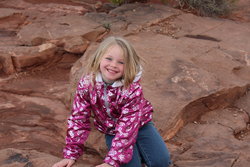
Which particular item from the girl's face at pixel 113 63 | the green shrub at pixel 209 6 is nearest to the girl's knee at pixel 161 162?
the girl's face at pixel 113 63

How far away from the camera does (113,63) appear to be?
2.47 metres

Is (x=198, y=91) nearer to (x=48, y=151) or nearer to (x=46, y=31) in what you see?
(x=48, y=151)

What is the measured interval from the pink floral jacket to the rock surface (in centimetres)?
21

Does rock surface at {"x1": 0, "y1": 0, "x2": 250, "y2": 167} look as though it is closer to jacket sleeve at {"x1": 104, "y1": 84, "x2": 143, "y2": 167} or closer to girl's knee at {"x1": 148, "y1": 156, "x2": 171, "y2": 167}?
girl's knee at {"x1": 148, "y1": 156, "x2": 171, "y2": 167}

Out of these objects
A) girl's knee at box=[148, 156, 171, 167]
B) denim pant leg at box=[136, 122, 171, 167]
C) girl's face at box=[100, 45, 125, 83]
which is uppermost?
girl's face at box=[100, 45, 125, 83]

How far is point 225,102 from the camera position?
3.64 metres

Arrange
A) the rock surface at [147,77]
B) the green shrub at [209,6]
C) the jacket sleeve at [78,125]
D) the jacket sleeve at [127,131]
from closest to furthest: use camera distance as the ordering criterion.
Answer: the jacket sleeve at [127,131] < the jacket sleeve at [78,125] < the rock surface at [147,77] < the green shrub at [209,6]

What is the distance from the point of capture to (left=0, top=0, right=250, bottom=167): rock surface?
9.95 feet

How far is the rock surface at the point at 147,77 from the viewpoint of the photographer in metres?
3.03

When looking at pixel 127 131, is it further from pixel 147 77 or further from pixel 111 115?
pixel 147 77

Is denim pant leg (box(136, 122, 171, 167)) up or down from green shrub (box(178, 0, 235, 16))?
down

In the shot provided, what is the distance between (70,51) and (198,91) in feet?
5.43

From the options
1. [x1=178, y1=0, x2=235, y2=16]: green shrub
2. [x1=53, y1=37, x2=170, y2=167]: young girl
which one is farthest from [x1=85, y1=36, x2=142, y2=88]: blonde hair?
[x1=178, y1=0, x2=235, y2=16]: green shrub

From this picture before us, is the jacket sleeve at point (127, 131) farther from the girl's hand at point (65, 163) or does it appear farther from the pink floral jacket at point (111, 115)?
the girl's hand at point (65, 163)
